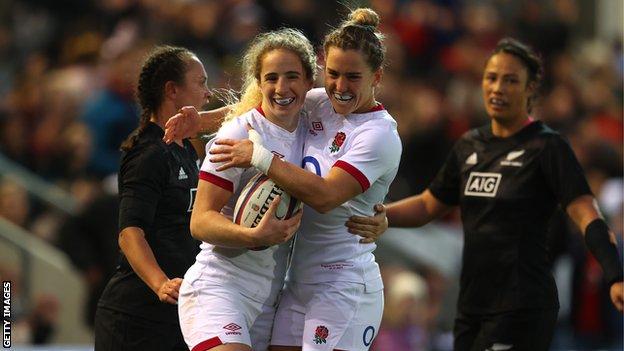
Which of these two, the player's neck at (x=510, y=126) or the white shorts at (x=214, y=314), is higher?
the player's neck at (x=510, y=126)

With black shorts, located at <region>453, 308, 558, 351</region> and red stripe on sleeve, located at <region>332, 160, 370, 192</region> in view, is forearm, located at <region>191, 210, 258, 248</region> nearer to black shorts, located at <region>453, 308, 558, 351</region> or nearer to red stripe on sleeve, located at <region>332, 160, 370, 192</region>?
red stripe on sleeve, located at <region>332, 160, 370, 192</region>

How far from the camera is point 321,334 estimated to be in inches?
227

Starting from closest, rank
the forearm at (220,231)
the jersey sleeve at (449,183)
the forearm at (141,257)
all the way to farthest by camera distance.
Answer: the forearm at (220,231), the forearm at (141,257), the jersey sleeve at (449,183)

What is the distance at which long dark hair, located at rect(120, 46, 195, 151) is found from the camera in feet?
21.3

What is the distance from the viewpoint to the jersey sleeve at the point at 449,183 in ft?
23.7

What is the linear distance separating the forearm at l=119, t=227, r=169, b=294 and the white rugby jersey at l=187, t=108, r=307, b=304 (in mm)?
265

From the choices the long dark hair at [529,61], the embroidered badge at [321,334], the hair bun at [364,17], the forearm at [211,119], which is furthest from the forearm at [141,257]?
the long dark hair at [529,61]

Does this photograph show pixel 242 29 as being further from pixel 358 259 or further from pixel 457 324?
pixel 358 259

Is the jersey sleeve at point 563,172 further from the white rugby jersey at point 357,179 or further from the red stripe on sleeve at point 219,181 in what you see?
the red stripe on sleeve at point 219,181

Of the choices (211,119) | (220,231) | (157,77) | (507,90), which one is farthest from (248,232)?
(507,90)

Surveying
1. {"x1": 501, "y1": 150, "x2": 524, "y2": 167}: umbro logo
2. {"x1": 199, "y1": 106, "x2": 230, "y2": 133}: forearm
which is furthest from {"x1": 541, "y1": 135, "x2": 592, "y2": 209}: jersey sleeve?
{"x1": 199, "y1": 106, "x2": 230, "y2": 133}: forearm

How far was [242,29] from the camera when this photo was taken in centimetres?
1302

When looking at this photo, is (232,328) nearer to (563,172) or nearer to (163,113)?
(163,113)

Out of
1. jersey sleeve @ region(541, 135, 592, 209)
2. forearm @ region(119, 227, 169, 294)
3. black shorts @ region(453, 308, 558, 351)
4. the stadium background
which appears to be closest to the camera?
forearm @ region(119, 227, 169, 294)
